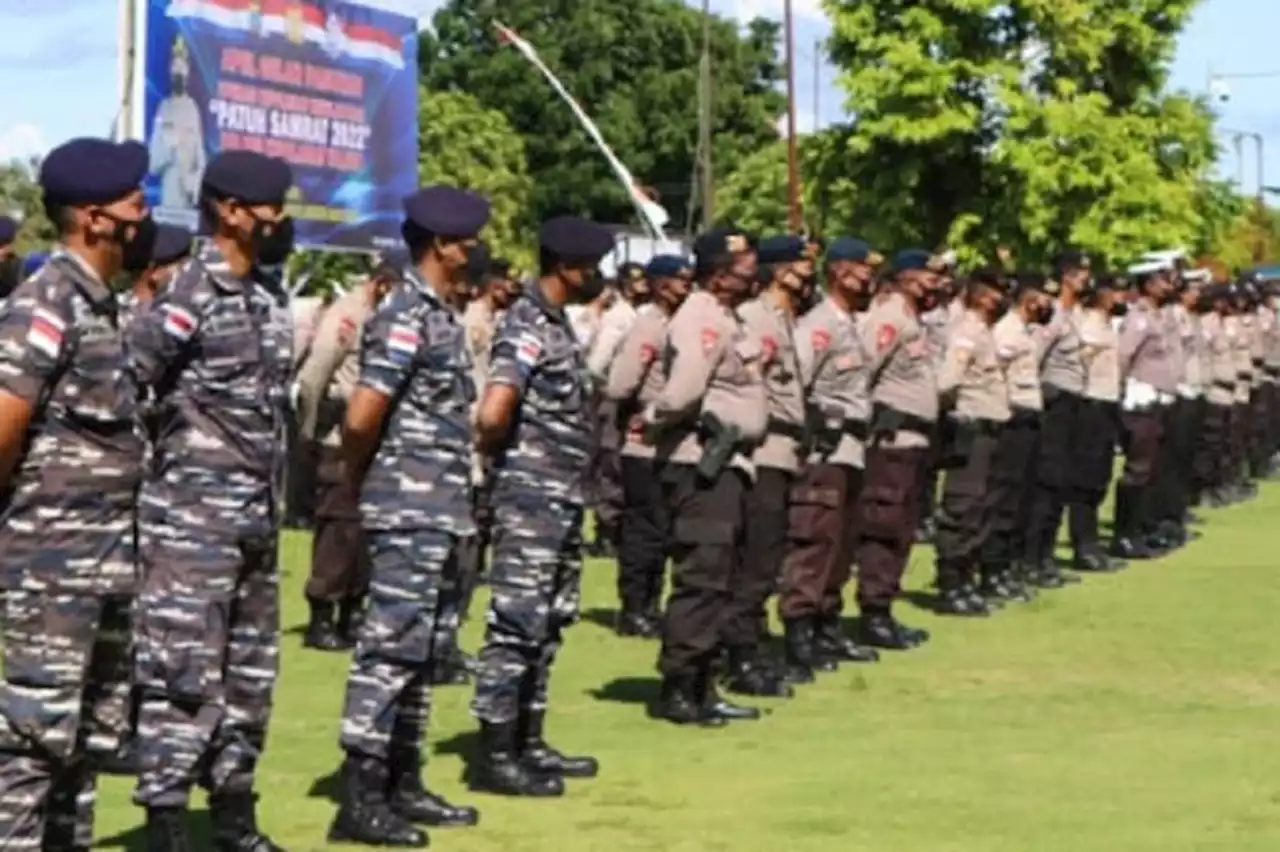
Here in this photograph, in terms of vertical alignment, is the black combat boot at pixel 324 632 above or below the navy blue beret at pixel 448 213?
below

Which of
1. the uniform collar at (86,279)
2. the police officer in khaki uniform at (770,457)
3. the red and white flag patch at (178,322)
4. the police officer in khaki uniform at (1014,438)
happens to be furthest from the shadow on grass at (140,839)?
the police officer in khaki uniform at (1014,438)

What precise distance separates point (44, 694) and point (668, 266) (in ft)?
27.2

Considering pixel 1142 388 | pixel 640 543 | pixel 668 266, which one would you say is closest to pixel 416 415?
pixel 640 543

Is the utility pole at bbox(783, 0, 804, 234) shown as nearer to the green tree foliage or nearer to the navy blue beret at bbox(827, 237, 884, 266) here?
the green tree foliage

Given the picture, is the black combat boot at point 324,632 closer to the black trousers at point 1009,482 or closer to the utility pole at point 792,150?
the black trousers at point 1009,482

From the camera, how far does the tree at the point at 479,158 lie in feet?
202

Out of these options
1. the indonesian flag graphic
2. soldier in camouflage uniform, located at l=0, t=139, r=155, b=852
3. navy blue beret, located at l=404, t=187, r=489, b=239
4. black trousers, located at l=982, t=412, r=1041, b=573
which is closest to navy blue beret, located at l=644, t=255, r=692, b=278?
black trousers, located at l=982, t=412, r=1041, b=573

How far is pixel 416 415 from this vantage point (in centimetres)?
807

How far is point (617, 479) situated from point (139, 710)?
9324 mm

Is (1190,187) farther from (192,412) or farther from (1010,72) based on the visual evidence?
(192,412)

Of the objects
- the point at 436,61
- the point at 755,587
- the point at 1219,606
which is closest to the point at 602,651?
the point at 755,587

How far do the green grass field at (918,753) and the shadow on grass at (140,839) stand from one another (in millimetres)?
19

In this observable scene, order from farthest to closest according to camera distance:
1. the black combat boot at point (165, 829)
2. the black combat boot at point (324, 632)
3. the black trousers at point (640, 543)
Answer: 1. the black trousers at point (640, 543)
2. the black combat boot at point (324, 632)
3. the black combat boot at point (165, 829)

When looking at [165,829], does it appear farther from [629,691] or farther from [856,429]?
[856,429]
